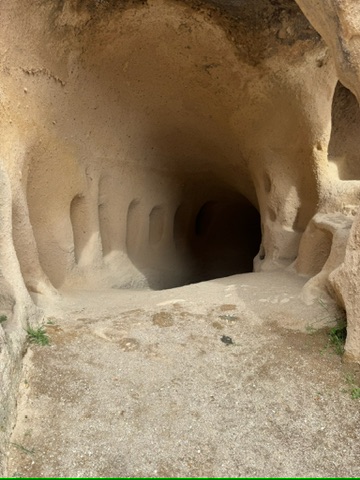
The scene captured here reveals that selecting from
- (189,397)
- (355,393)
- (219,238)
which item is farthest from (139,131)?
(219,238)

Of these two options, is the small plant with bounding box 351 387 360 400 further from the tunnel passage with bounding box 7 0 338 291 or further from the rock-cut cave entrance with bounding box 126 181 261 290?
the rock-cut cave entrance with bounding box 126 181 261 290

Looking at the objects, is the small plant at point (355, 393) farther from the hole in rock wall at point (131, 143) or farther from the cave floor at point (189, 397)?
the hole in rock wall at point (131, 143)

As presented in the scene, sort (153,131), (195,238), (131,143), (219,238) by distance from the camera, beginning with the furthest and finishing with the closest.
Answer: (219,238) → (195,238) → (153,131) → (131,143)

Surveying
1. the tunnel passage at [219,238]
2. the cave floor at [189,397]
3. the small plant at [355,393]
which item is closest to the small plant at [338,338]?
the cave floor at [189,397]

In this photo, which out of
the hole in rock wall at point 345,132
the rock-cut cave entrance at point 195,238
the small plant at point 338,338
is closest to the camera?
the small plant at point 338,338

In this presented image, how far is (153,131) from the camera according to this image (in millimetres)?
4293

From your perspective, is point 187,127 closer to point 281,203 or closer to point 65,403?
point 281,203

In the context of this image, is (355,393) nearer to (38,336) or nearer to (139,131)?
(38,336)

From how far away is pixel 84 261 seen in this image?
362cm

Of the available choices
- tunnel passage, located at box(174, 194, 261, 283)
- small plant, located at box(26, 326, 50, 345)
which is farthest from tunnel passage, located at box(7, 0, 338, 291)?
tunnel passage, located at box(174, 194, 261, 283)

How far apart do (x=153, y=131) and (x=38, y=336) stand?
2742 millimetres

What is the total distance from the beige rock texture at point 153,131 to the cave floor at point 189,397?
25 centimetres

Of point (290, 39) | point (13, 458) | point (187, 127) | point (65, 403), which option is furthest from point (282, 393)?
point (187, 127)

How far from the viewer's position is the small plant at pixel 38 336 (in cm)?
209
